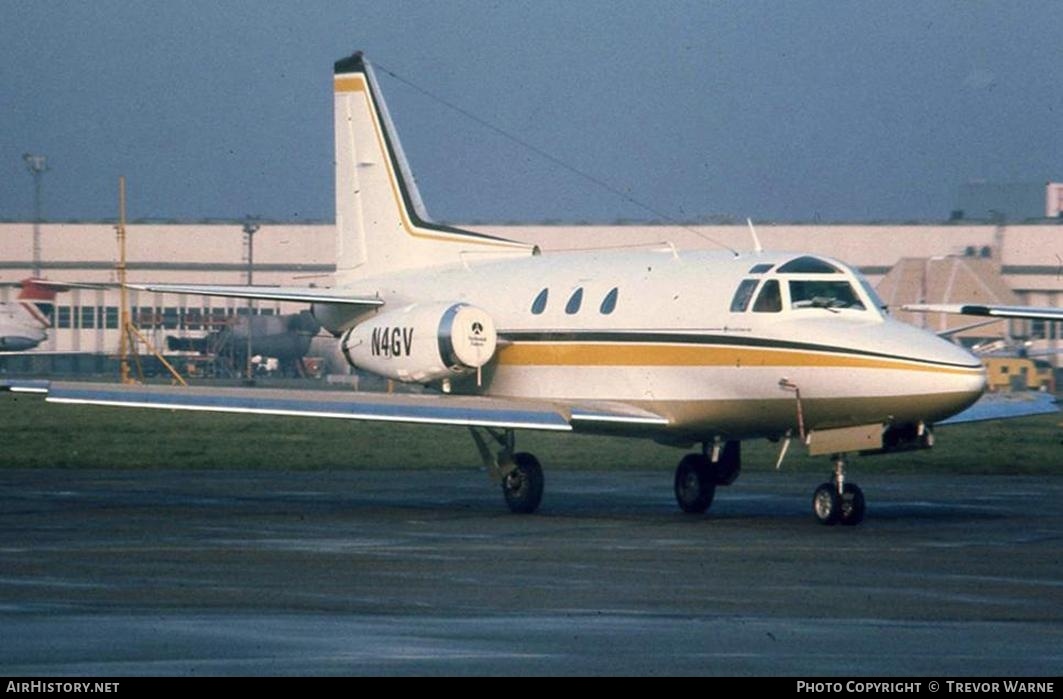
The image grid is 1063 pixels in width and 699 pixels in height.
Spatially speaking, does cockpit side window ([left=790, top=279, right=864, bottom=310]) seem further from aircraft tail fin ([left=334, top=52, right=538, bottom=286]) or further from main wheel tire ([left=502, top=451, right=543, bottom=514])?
aircraft tail fin ([left=334, top=52, right=538, bottom=286])

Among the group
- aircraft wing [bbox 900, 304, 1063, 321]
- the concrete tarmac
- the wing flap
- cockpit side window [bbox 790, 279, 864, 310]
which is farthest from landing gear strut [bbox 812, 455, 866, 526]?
the wing flap

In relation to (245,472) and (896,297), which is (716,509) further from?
(896,297)

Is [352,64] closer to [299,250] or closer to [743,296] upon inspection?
[743,296]

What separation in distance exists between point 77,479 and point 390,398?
322 inches

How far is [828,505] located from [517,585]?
279 inches

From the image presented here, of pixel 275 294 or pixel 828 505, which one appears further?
pixel 275 294

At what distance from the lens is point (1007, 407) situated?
2530cm

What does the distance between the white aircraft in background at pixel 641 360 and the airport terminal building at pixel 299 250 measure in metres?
48.8

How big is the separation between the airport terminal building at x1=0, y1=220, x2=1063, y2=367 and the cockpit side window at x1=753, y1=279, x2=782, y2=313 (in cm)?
5214

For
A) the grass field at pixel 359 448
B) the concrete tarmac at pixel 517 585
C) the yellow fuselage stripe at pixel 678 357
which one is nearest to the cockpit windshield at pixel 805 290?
the yellow fuselage stripe at pixel 678 357

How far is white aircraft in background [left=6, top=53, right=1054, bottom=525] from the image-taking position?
2167 centimetres

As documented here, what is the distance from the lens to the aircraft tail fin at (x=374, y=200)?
94.6 feet

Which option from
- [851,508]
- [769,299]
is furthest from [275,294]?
[851,508]

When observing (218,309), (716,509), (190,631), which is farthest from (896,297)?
(190,631)
